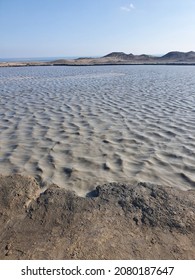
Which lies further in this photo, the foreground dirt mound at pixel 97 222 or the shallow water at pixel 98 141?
the shallow water at pixel 98 141

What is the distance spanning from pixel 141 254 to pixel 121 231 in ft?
1.70

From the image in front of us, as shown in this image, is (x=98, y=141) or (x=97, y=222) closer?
(x=97, y=222)

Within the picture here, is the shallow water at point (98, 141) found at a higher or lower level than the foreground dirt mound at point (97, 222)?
lower

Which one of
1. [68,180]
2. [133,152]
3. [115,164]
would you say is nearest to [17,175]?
[68,180]

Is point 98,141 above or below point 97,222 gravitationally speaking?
below

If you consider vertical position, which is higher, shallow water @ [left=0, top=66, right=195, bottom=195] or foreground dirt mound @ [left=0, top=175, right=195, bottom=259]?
foreground dirt mound @ [left=0, top=175, right=195, bottom=259]

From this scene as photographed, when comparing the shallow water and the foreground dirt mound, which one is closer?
the foreground dirt mound

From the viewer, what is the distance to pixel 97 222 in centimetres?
446

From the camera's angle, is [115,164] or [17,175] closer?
[17,175]

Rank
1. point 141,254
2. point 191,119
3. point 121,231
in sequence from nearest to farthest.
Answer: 1. point 141,254
2. point 121,231
3. point 191,119

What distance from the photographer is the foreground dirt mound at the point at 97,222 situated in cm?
387

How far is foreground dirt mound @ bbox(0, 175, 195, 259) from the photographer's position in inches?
152

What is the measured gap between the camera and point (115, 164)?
22.1 feet

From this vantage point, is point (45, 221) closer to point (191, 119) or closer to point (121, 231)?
point (121, 231)
